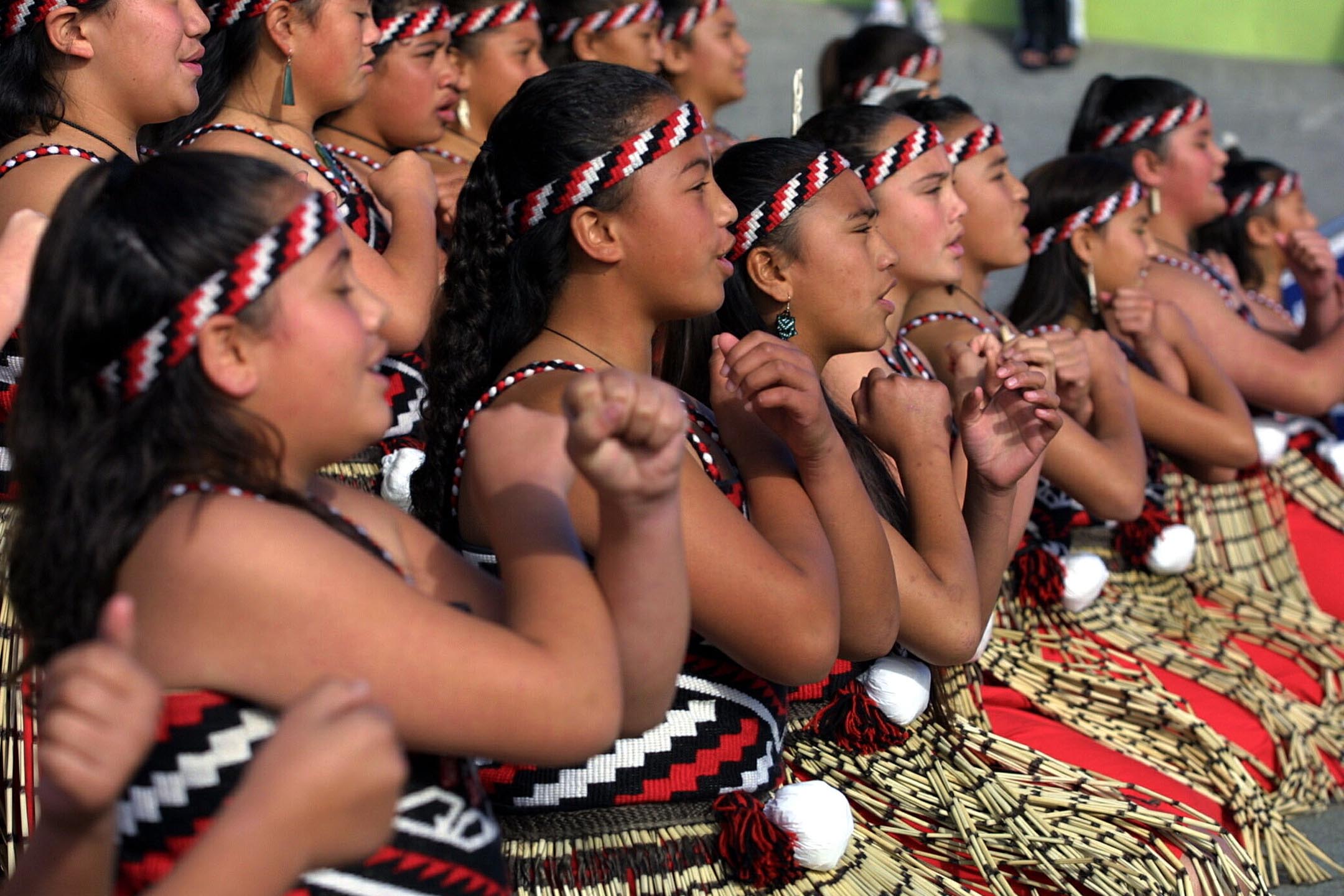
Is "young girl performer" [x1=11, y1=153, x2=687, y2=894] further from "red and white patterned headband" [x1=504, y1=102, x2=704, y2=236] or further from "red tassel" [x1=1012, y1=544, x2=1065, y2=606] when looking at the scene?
"red tassel" [x1=1012, y1=544, x2=1065, y2=606]

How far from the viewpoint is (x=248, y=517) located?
4.95ft

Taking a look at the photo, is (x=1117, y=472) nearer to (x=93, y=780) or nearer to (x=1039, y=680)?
(x=1039, y=680)

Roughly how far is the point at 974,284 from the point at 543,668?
2774mm

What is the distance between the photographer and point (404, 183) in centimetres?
305

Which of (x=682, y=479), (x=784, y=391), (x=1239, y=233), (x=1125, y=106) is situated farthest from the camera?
(x=1239, y=233)

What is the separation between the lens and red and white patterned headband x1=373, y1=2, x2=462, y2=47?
3.69 metres

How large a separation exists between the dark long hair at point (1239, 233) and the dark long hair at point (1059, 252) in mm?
1547

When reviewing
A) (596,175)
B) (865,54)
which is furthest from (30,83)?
(865,54)

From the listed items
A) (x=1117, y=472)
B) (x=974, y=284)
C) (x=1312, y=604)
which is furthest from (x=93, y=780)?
(x=1312, y=604)

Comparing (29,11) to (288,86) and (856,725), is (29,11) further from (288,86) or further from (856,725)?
(856,725)

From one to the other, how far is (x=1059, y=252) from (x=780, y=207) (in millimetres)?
1637

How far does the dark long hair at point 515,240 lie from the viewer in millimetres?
2438

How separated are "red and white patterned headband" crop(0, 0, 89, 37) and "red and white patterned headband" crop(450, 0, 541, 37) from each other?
145 centimetres

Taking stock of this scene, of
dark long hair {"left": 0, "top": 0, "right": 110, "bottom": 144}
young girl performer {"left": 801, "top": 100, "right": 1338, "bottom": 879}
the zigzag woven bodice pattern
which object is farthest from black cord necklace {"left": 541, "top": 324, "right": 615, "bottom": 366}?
young girl performer {"left": 801, "top": 100, "right": 1338, "bottom": 879}
